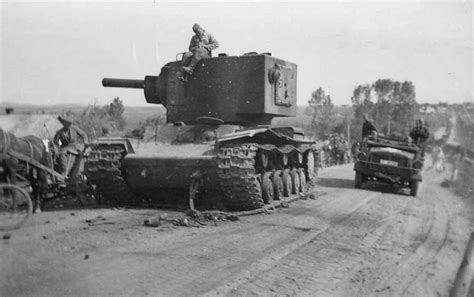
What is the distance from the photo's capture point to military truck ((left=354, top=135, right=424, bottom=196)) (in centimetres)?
1402

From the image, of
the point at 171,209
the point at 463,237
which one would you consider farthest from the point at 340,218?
the point at 171,209

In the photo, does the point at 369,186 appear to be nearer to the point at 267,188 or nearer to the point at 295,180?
the point at 295,180

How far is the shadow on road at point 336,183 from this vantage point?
51.5 feet

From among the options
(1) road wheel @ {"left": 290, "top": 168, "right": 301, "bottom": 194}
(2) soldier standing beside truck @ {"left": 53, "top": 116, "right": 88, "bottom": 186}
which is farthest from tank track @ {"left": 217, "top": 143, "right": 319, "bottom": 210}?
(2) soldier standing beside truck @ {"left": 53, "top": 116, "right": 88, "bottom": 186}

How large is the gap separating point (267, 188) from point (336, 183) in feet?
23.8

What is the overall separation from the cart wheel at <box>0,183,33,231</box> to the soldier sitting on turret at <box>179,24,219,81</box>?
4478 mm

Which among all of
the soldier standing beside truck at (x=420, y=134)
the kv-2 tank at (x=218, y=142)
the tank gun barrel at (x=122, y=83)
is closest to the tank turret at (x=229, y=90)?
the kv-2 tank at (x=218, y=142)

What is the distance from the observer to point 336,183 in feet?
54.6

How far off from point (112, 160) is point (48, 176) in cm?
162

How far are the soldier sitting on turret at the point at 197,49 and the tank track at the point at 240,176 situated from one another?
2603 millimetres

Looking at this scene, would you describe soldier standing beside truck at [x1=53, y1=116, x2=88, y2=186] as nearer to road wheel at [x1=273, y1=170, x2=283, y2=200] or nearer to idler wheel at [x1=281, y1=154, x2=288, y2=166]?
road wheel at [x1=273, y1=170, x2=283, y2=200]

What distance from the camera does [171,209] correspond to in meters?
9.80

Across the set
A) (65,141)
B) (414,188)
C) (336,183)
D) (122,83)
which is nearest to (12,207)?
(65,141)

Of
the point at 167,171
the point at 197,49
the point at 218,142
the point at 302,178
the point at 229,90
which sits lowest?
the point at 302,178
